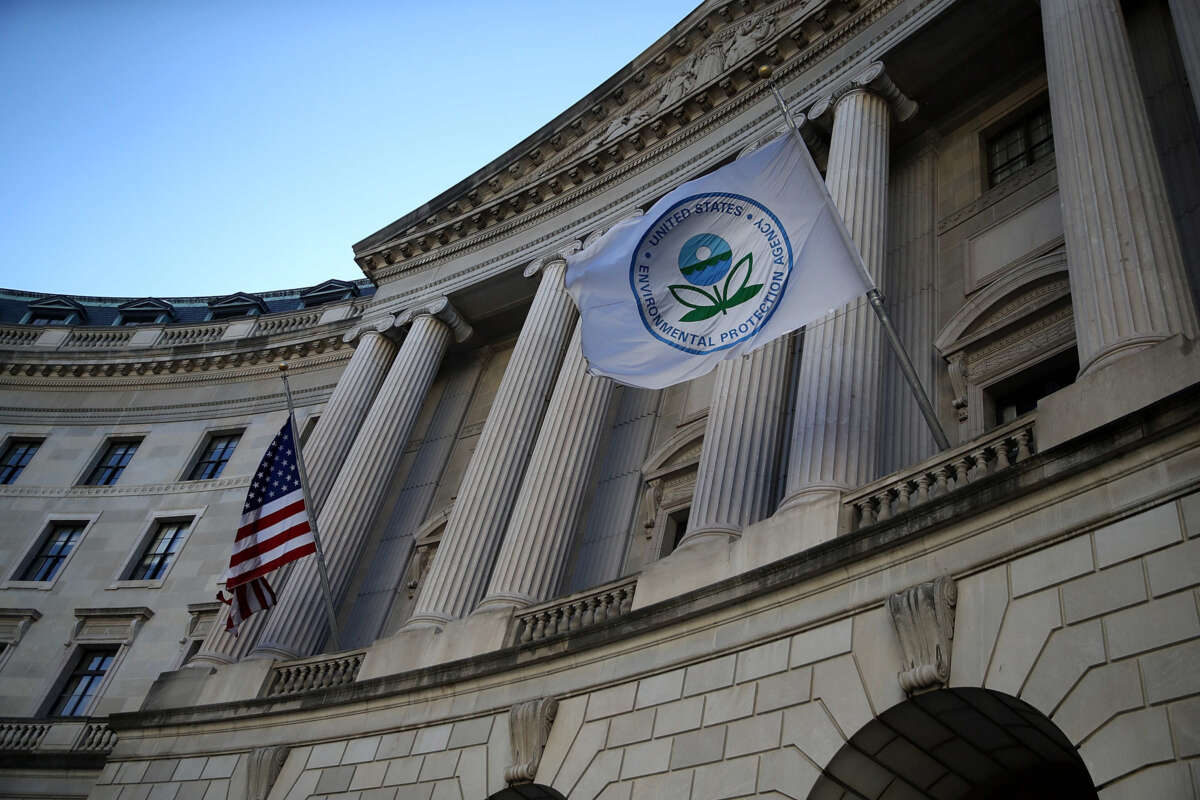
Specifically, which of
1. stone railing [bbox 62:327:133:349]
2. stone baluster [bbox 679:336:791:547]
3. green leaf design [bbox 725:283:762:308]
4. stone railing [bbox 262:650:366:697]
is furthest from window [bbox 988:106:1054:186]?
stone railing [bbox 62:327:133:349]

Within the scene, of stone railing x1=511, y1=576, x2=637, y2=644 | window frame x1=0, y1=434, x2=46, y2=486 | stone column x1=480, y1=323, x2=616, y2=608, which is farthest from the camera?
window frame x1=0, y1=434, x2=46, y2=486

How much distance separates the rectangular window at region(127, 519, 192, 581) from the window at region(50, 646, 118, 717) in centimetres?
233

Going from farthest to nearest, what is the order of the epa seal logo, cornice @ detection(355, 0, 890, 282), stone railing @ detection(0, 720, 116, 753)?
stone railing @ detection(0, 720, 116, 753), cornice @ detection(355, 0, 890, 282), the epa seal logo

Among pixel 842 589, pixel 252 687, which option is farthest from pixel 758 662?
pixel 252 687

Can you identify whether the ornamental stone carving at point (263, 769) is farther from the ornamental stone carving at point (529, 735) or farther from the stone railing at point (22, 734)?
the stone railing at point (22, 734)

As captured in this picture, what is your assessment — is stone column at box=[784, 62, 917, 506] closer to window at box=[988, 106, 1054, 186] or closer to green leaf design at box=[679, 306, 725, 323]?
window at box=[988, 106, 1054, 186]

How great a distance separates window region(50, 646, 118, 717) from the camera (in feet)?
94.3

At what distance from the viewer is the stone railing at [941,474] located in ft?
40.4

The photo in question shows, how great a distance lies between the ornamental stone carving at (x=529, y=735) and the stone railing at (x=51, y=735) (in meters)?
15.1

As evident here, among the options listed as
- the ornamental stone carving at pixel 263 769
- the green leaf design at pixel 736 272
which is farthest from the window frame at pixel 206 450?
the green leaf design at pixel 736 272

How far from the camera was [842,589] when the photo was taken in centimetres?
1284

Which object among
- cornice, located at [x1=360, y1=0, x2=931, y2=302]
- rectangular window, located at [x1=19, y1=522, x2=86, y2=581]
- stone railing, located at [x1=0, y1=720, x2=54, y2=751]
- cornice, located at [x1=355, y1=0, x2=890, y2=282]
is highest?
cornice, located at [x1=355, y1=0, x2=890, y2=282]

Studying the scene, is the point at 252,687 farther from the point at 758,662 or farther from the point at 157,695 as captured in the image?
the point at 758,662

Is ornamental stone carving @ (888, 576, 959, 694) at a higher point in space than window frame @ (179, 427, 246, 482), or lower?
lower
